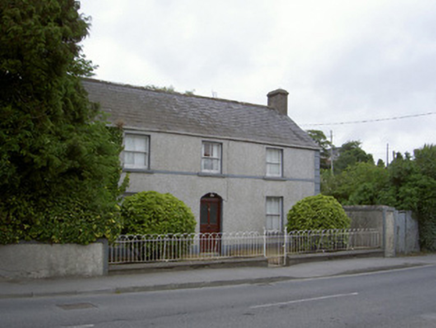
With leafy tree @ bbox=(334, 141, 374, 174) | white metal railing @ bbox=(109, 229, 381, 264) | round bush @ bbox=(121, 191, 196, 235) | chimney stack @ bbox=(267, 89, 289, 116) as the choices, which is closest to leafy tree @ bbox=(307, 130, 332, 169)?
leafy tree @ bbox=(334, 141, 374, 174)

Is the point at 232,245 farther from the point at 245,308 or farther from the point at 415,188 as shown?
the point at 245,308

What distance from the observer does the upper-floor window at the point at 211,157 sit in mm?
19703

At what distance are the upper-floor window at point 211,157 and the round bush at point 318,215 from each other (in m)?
4.02

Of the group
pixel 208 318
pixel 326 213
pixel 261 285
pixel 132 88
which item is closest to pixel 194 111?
pixel 132 88

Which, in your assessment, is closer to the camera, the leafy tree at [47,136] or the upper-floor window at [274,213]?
the leafy tree at [47,136]

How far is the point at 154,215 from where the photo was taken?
47.0 ft

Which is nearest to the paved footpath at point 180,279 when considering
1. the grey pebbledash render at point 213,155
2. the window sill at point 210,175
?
the grey pebbledash render at point 213,155

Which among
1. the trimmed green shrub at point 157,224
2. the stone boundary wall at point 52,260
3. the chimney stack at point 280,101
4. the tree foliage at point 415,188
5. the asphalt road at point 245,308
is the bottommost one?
the asphalt road at point 245,308

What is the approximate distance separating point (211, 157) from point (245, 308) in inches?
452

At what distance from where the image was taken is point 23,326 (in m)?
7.12

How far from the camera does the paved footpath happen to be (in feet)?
34.4

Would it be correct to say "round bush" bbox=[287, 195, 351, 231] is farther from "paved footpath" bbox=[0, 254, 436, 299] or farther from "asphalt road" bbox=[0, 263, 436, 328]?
"asphalt road" bbox=[0, 263, 436, 328]

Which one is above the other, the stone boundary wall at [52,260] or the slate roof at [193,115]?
the slate roof at [193,115]

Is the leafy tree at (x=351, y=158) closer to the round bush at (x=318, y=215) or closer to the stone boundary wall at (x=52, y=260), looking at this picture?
the round bush at (x=318, y=215)
